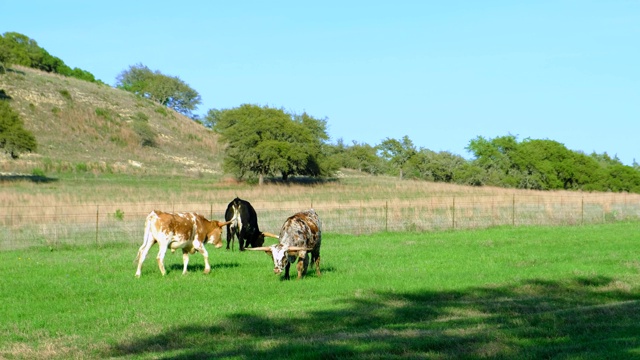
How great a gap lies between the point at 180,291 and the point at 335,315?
170 inches

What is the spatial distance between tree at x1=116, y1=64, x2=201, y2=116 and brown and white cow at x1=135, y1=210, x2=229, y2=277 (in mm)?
125134

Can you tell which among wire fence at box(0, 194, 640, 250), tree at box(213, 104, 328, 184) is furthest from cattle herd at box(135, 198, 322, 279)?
tree at box(213, 104, 328, 184)

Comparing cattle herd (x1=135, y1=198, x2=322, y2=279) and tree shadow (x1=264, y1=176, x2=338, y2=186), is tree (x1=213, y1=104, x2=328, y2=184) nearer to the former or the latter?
tree shadow (x1=264, y1=176, x2=338, y2=186)

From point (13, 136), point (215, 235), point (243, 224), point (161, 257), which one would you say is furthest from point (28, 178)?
point (161, 257)

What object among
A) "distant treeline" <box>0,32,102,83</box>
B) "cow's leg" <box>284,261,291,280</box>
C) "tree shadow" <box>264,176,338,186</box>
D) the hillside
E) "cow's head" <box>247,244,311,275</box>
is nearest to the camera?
"cow's head" <box>247,244,311,275</box>

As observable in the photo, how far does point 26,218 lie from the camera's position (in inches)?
1422

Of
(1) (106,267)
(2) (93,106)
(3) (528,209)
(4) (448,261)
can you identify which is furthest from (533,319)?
(2) (93,106)

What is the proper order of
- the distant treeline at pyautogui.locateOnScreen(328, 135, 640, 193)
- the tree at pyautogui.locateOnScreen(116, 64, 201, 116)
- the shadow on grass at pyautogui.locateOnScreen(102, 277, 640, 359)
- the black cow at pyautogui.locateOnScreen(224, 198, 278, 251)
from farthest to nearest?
1. the tree at pyautogui.locateOnScreen(116, 64, 201, 116)
2. the distant treeline at pyautogui.locateOnScreen(328, 135, 640, 193)
3. the black cow at pyautogui.locateOnScreen(224, 198, 278, 251)
4. the shadow on grass at pyautogui.locateOnScreen(102, 277, 640, 359)

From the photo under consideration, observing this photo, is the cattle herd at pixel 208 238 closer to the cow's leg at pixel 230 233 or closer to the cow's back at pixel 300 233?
Answer: the cow's back at pixel 300 233

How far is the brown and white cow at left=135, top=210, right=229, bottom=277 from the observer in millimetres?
20000

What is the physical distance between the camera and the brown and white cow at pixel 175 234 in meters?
20.0

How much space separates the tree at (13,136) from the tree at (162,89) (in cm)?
8244

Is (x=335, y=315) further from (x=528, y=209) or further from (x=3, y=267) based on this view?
(x=528, y=209)

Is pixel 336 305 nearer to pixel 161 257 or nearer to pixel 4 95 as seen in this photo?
pixel 161 257
